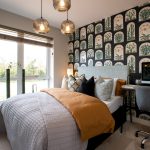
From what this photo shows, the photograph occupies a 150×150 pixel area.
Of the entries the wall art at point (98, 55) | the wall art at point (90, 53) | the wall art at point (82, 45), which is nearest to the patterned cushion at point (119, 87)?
the wall art at point (98, 55)

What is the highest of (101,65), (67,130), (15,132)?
(101,65)

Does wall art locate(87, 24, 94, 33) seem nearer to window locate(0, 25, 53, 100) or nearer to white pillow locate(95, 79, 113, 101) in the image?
window locate(0, 25, 53, 100)

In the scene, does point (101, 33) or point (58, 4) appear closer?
point (58, 4)

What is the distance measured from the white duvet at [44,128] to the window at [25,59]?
5.68 feet

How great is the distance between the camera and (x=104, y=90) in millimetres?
2633

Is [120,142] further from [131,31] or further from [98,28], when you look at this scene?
[98,28]

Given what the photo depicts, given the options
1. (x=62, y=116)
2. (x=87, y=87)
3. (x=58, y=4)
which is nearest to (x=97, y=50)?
(x=87, y=87)

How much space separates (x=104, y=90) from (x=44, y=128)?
152cm

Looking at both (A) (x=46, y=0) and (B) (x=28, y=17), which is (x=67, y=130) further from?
(B) (x=28, y=17)

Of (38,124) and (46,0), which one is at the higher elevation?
(46,0)

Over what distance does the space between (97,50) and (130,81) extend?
1190 millimetres

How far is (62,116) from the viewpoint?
157 cm

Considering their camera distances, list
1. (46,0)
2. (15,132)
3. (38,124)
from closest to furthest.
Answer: (38,124) → (15,132) → (46,0)

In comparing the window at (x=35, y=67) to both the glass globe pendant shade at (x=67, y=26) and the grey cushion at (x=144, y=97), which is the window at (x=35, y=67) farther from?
the grey cushion at (x=144, y=97)
